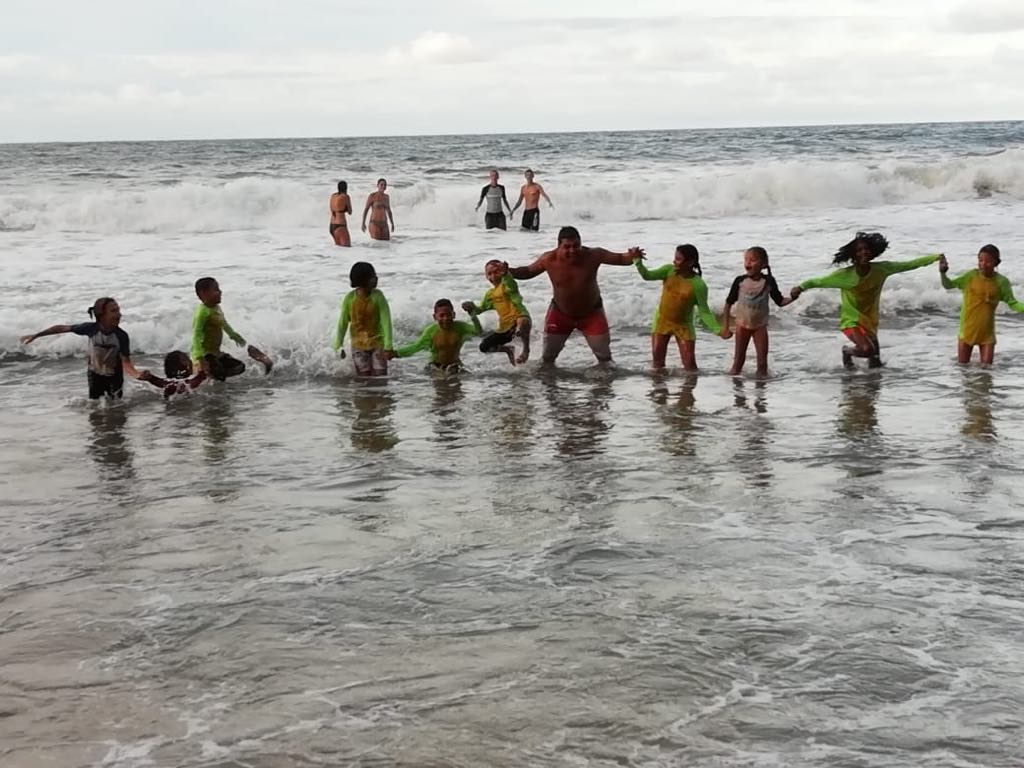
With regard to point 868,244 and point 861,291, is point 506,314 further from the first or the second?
point 868,244

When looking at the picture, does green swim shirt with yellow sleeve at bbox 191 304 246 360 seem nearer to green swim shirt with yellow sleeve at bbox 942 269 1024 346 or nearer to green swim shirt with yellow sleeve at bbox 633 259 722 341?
green swim shirt with yellow sleeve at bbox 633 259 722 341

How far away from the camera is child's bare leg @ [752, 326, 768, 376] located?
34.8 ft

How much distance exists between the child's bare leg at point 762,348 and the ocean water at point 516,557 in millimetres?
266

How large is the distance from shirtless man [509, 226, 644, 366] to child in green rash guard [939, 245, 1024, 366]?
9.96 ft

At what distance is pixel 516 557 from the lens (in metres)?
5.44

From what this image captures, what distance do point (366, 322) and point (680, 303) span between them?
287 centimetres

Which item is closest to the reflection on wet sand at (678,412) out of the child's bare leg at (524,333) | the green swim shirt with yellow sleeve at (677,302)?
the green swim shirt with yellow sleeve at (677,302)

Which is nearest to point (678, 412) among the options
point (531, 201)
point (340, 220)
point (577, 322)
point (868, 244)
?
point (577, 322)

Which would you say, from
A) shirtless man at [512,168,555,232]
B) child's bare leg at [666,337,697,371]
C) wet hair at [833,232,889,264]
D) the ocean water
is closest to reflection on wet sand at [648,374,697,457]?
the ocean water

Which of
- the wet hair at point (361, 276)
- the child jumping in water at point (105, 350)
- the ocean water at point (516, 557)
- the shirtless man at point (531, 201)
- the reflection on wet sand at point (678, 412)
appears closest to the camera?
the ocean water at point (516, 557)

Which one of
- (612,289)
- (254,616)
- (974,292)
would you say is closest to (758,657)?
(254,616)

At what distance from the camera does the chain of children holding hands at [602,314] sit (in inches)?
413

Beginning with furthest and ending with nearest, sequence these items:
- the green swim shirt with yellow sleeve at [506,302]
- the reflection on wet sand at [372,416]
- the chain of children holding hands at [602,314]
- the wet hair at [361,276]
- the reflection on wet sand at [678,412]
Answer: the green swim shirt with yellow sleeve at [506,302] → the wet hair at [361,276] → the chain of children holding hands at [602,314] → the reflection on wet sand at [372,416] → the reflection on wet sand at [678,412]

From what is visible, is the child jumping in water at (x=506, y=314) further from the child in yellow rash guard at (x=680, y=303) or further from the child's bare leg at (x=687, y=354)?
the child's bare leg at (x=687, y=354)
